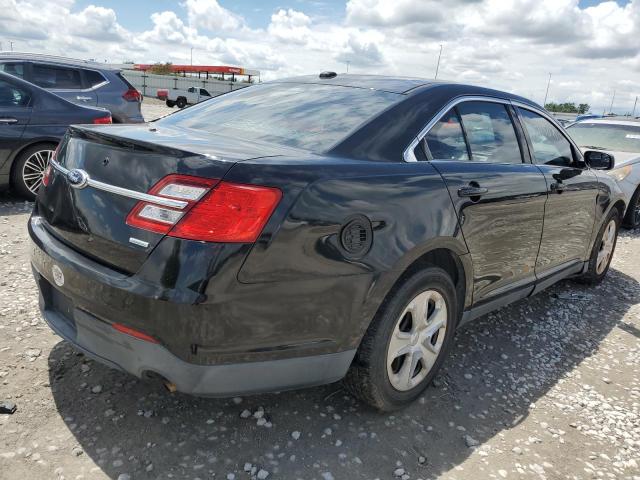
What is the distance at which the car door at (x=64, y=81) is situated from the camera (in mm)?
8570

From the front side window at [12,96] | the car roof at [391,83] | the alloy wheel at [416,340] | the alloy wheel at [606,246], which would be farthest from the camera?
the front side window at [12,96]

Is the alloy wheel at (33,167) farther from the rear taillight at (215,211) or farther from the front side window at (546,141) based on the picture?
the front side window at (546,141)

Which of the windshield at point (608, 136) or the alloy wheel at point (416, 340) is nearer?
the alloy wheel at point (416, 340)

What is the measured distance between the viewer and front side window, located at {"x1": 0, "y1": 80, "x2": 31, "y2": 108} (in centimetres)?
592

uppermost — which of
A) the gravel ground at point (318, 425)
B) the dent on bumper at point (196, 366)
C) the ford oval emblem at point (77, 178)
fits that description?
the ford oval emblem at point (77, 178)

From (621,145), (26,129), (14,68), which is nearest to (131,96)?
(14,68)

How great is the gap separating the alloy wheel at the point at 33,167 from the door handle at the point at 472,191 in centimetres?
504

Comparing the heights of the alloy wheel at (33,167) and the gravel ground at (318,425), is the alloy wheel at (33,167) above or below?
above

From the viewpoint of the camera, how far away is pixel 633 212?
7.51m

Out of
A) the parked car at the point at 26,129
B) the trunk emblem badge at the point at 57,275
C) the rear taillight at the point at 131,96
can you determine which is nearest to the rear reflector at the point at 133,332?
the trunk emblem badge at the point at 57,275

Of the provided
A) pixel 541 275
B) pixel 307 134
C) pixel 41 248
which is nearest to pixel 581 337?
pixel 541 275

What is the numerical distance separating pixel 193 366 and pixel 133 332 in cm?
26

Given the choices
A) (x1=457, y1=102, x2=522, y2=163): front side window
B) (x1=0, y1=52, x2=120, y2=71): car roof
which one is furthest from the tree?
(x1=457, y1=102, x2=522, y2=163): front side window

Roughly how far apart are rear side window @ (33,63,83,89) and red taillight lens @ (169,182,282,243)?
814 cm
